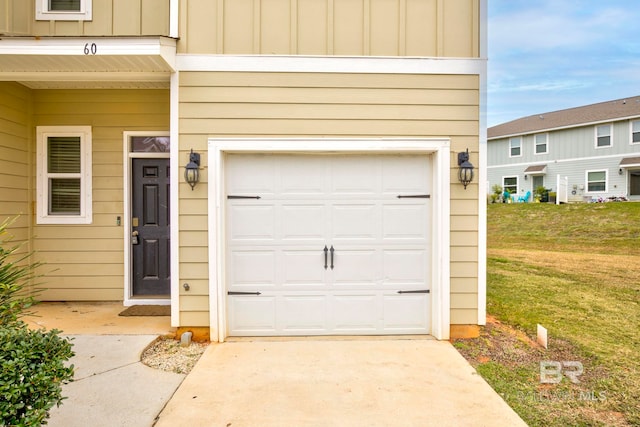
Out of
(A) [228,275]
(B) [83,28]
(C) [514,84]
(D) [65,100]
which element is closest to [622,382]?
(A) [228,275]

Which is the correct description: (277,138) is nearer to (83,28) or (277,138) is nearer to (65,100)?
(83,28)

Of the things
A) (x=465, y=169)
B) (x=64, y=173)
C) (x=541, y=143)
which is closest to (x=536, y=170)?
(x=541, y=143)

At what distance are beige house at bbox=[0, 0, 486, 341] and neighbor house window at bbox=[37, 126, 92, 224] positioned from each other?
1.05 m

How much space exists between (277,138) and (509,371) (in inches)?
124

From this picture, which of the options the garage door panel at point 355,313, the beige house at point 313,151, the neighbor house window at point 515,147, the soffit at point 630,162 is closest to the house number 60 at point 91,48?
the beige house at point 313,151

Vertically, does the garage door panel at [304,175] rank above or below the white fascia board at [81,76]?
below

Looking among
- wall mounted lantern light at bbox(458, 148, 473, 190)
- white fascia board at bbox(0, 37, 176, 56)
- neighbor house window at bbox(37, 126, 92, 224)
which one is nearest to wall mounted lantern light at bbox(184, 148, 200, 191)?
white fascia board at bbox(0, 37, 176, 56)

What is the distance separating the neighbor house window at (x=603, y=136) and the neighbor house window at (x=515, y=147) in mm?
3596

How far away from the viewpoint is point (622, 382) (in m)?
3.15

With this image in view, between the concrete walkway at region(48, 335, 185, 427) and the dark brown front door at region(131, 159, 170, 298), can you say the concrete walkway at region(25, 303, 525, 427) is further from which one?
the dark brown front door at region(131, 159, 170, 298)

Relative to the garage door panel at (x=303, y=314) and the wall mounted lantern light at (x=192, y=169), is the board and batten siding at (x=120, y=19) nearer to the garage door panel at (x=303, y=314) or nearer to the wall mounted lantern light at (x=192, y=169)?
the wall mounted lantern light at (x=192, y=169)

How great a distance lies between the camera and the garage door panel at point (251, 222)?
418 cm

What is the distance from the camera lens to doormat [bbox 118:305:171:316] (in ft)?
15.6

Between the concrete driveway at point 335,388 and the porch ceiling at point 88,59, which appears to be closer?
the concrete driveway at point 335,388
